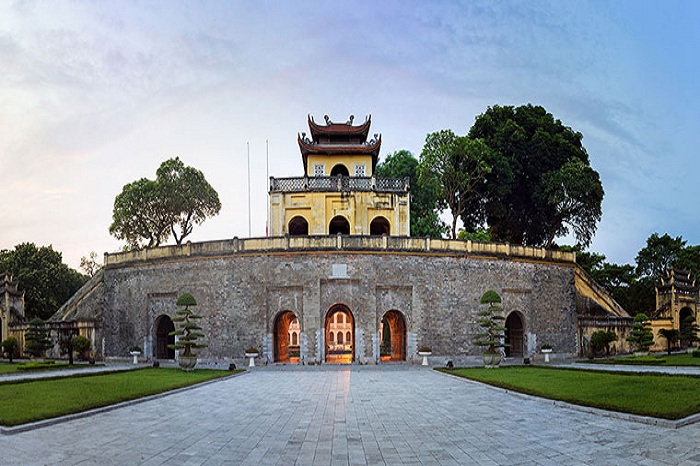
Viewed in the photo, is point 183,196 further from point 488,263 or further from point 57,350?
point 488,263

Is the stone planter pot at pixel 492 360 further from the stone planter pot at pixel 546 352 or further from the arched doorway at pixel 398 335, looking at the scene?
the arched doorway at pixel 398 335

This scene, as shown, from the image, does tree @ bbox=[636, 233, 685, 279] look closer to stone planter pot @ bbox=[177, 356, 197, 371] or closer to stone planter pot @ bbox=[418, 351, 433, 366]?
stone planter pot @ bbox=[418, 351, 433, 366]

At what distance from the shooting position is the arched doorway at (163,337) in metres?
31.7

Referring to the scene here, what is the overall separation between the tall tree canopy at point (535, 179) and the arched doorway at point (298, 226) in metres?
15.7

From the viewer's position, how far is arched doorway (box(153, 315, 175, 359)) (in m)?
31.7

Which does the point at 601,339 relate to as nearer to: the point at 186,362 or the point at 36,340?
the point at 186,362

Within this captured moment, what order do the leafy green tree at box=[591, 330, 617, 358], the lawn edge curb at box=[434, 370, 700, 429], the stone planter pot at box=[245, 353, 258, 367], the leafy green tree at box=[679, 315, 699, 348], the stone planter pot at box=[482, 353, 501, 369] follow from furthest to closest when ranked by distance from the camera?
the leafy green tree at box=[679, 315, 699, 348]
the leafy green tree at box=[591, 330, 617, 358]
the stone planter pot at box=[245, 353, 258, 367]
the stone planter pot at box=[482, 353, 501, 369]
the lawn edge curb at box=[434, 370, 700, 429]

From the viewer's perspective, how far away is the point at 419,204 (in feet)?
146

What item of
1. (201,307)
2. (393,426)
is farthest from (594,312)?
(393,426)

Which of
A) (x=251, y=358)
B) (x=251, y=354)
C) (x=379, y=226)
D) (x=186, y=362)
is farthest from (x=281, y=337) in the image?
(x=379, y=226)

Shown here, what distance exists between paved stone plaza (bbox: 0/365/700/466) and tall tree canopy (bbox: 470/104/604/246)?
99.2 ft

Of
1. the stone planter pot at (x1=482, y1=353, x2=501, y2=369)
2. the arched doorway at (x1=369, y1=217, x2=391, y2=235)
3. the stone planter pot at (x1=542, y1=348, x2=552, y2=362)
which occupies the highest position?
the arched doorway at (x1=369, y1=217, x2=391, y2=235)

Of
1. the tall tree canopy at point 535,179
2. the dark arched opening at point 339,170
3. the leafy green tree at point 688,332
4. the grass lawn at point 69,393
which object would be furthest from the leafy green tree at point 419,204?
the grass lawn at point 69,393

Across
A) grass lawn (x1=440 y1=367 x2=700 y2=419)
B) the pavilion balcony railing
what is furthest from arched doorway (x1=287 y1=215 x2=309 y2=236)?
grass lawn (x1=440 y1=367 x2=700 y2=419)
